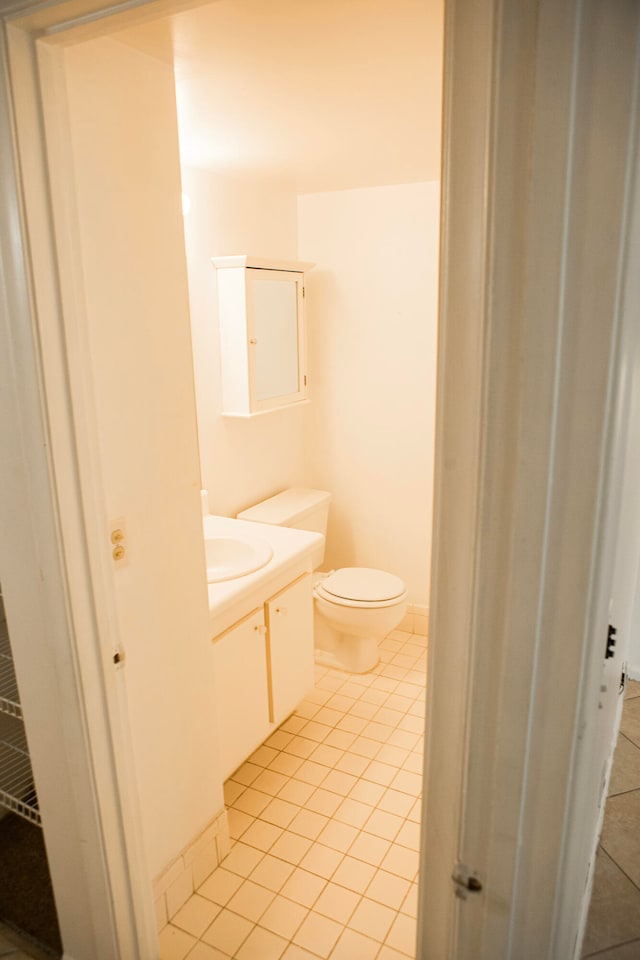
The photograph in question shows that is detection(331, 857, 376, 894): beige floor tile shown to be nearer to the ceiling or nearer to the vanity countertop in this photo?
the vanity countertop

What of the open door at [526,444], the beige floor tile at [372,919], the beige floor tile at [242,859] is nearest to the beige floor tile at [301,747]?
the beige floor tile at [242,859]

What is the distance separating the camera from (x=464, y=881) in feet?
2.65

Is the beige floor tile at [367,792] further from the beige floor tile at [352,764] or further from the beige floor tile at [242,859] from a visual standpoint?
the beige floor tile at [242,859]

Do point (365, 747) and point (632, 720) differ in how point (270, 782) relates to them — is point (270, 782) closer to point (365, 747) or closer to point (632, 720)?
point (365, 747)

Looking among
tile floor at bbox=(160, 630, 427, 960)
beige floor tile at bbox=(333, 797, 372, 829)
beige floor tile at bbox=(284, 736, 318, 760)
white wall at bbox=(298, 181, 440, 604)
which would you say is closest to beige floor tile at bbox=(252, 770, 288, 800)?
tile floor at bbox=(160, 630, 427, 960)

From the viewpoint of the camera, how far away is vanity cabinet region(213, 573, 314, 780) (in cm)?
200

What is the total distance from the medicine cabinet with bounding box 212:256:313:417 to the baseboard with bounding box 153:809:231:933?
1.55 m

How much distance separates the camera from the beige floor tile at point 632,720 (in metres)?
2.45

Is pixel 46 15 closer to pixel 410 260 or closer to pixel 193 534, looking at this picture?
pixel 193 534

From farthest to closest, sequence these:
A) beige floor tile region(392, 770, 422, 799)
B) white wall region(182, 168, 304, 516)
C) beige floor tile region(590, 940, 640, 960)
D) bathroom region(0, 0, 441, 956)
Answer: white wall region(182, 168, 304, 516) → beige floor tile region(392, 770, 422, 799) → beige floor tile region(590, 940, 640, 960) → bathroom region(0, 0, 441, 956)

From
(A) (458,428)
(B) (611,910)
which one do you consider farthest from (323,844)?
(A) (458,428)

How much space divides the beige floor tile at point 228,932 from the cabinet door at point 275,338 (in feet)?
5.91

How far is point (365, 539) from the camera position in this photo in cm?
345

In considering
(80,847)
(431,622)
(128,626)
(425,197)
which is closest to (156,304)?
(128,626)
